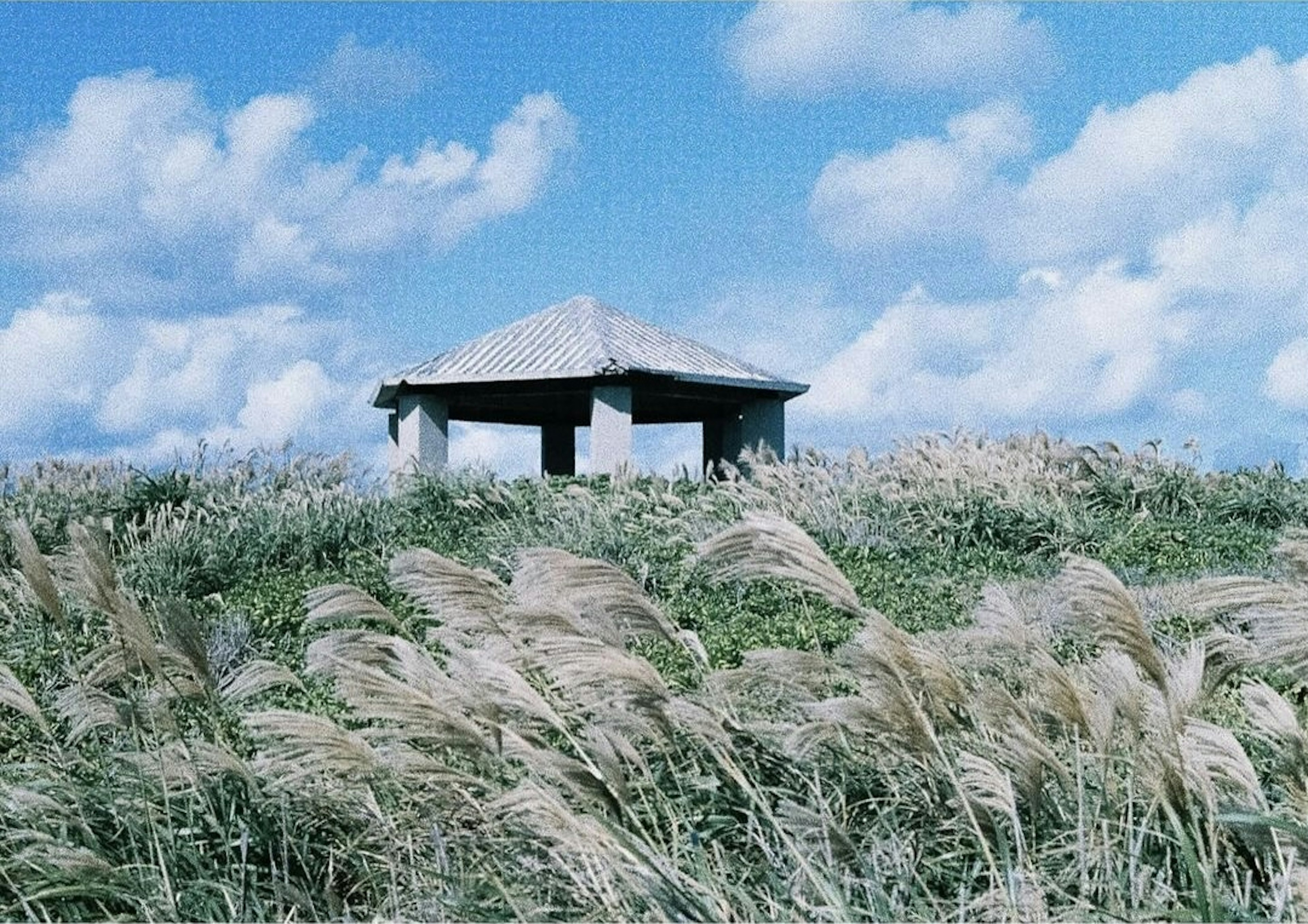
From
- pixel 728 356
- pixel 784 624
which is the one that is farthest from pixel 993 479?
pixel 728 356

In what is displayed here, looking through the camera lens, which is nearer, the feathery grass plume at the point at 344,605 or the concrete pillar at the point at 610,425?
the feathery grass plume at the point at 344,605

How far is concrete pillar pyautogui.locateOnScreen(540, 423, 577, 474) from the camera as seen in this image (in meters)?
22.3

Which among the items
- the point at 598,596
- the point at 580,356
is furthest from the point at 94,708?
the point at 580,356

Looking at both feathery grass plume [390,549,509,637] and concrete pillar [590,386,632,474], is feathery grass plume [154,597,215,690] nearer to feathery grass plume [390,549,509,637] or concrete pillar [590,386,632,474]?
feathery grass plume [390,549,509,637]

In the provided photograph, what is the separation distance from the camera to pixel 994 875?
118 inches

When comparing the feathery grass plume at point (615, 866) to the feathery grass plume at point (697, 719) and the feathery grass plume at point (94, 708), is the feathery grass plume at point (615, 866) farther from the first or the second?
the feathery grass plume at point (94, 708)

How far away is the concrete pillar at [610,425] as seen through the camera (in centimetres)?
1723

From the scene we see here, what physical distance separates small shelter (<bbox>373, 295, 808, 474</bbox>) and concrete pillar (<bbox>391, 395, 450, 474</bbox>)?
0.02 meters

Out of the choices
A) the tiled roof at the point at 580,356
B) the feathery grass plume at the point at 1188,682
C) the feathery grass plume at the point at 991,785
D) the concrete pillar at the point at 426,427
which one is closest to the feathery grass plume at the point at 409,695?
the feathery grass plume at the point at 991,785

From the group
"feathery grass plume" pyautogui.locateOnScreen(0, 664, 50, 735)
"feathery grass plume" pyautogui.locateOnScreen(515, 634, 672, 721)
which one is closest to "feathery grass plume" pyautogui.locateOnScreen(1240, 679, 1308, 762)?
"feathery grass plume" pyautogui.locateOnScreen(515, 634, 672, 721)

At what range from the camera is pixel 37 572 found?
3510mm

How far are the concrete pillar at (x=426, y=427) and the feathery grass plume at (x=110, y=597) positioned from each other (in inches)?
591

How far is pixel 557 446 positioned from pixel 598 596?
63.0 feet

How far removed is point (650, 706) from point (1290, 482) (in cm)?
1099
